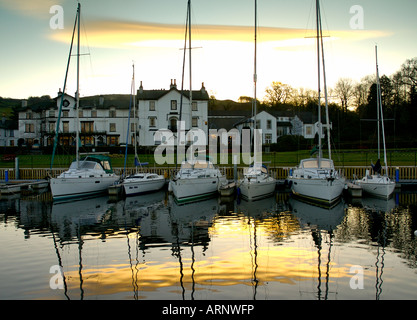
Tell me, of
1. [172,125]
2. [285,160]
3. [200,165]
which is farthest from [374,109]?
[200,165]

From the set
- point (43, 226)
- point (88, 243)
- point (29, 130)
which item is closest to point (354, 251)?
point (88, 243)

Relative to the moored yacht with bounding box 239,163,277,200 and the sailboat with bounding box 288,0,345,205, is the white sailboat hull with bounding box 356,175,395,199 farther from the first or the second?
the moored yacht with bounding box 239,163,277,200

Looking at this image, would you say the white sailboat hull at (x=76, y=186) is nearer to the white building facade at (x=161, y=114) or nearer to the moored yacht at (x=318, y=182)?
the moored yacht at (x=318, y=182)

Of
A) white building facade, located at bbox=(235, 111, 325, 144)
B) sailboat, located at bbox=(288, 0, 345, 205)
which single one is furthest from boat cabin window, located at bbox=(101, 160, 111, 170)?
white building facade, located at bbox=(235, 111, 325, 144)

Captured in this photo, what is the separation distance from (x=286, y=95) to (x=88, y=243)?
104 meters

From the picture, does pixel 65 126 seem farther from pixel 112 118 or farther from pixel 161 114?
pixel 161 114

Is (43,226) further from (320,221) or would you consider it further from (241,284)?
(320,221)

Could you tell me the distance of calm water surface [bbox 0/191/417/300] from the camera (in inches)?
429

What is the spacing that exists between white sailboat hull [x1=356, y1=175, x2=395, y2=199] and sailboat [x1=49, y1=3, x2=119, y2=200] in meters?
21.5

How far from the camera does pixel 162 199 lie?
30.2m

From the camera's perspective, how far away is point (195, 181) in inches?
1113

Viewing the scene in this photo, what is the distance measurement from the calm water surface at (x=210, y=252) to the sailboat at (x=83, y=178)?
395 cm

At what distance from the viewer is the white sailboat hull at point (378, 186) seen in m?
28.6
